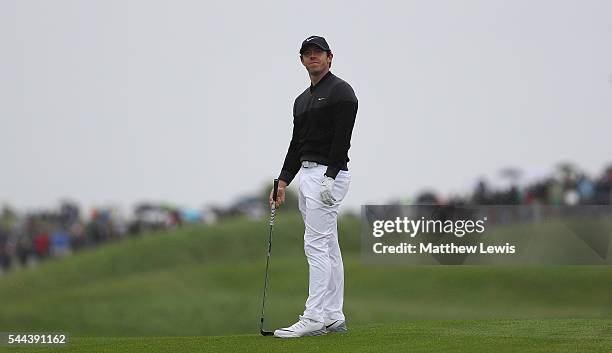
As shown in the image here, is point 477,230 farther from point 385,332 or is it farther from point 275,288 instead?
point 275,288

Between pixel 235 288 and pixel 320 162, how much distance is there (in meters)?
33.7

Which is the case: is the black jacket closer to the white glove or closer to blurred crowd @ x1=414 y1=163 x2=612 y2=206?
the white glove

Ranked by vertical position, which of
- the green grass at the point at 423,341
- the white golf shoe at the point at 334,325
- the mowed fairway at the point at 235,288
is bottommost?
the mowed fairway at the point at 235,288

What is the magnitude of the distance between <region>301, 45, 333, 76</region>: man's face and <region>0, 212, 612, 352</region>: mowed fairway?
11.6 metres

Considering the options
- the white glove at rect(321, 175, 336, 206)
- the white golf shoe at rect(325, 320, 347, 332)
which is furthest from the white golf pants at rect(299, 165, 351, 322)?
the white golf shoe at rect(325, 320, 347, 332)

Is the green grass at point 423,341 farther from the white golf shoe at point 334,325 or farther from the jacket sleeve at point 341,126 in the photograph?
the jacket sleeve at point 341,126

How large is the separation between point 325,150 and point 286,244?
4026cm

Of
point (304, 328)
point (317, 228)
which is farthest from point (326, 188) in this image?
point (304, 328)

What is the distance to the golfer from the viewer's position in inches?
436

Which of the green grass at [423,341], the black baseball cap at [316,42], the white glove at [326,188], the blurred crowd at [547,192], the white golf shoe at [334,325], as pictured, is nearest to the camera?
the green grass at [423,341]

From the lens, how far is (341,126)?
1107cm

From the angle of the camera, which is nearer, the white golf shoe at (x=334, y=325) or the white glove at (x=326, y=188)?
the white glove at (x=326, y=188)

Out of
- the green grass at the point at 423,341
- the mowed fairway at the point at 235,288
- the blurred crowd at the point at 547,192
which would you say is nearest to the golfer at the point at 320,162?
the green grass at the point at 423,341

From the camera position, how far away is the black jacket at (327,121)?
1107 centimetres
